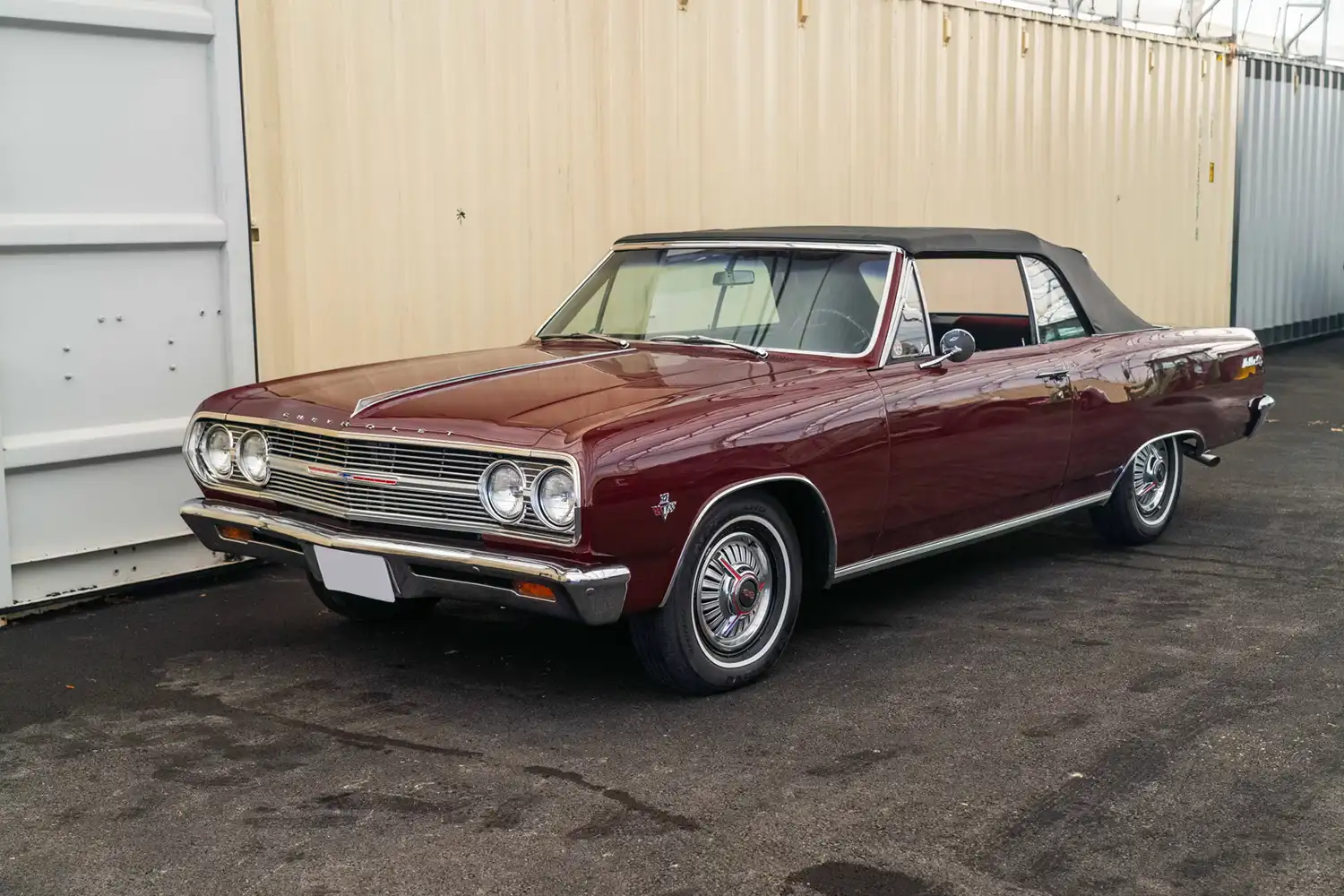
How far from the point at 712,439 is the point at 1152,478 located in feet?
10.6

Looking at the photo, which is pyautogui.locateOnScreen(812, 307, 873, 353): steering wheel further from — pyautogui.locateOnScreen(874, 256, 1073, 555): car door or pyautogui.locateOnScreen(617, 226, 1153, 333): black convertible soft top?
pyautogui.locateOnScreen(617, 226, 1153, 333): black convertible soft top

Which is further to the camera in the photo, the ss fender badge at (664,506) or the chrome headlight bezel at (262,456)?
the chrome headlight bezel at (262,456)

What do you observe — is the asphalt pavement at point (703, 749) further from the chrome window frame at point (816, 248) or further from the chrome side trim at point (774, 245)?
the chrome side trim at point (774, 245)

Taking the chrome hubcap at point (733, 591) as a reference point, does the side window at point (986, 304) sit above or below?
above

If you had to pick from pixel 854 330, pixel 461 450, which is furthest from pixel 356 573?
pixel 854 330

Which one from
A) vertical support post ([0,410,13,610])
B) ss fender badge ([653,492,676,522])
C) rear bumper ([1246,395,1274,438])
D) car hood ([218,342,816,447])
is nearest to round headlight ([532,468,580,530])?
car hood ([218,342,816,447])

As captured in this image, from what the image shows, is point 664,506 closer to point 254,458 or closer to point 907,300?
point 254,458

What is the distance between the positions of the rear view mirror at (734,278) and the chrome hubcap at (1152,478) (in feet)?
7.28

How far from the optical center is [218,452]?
16.8ft

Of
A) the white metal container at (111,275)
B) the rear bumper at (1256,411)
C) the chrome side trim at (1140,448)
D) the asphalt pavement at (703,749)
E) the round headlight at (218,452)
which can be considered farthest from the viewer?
the rear bumper at (1256,411)

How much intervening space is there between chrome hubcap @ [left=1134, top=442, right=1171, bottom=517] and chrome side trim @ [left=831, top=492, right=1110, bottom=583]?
→ 34 centimetres

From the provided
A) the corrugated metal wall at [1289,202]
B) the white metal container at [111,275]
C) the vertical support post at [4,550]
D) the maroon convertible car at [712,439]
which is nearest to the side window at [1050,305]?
the maroon convertible car at [712,439]

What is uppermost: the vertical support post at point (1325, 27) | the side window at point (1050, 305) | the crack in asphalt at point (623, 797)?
the vertical support post at point (1325, 27)

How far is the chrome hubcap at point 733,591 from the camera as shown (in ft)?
15.3
